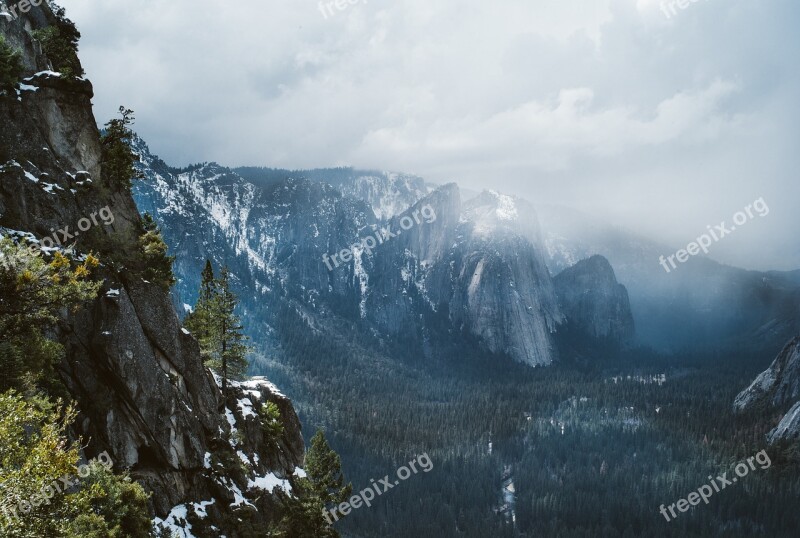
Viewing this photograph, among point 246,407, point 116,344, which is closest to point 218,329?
point 246,407

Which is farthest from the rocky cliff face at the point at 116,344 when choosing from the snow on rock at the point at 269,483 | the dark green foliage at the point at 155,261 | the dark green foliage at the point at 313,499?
the dark green foliage at the point at 313,499

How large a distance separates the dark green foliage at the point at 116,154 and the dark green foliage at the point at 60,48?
4496 mm

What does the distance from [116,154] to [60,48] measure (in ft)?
29.8

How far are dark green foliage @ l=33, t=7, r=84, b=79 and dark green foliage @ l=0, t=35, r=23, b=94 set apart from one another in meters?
3.40

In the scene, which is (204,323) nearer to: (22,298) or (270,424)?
(270,424)

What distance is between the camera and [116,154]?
44.1m

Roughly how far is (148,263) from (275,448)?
79.1 feet

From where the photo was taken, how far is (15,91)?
37.7 m

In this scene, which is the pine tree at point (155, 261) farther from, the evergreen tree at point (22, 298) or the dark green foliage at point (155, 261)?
the evergreen tree at point (22, 298)

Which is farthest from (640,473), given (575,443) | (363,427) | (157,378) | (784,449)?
(157,378)

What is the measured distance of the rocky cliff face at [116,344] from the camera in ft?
115

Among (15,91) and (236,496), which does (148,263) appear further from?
(236,496)

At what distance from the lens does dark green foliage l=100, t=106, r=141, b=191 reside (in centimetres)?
4388

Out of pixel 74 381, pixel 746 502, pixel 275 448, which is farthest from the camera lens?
pixel 746 502
